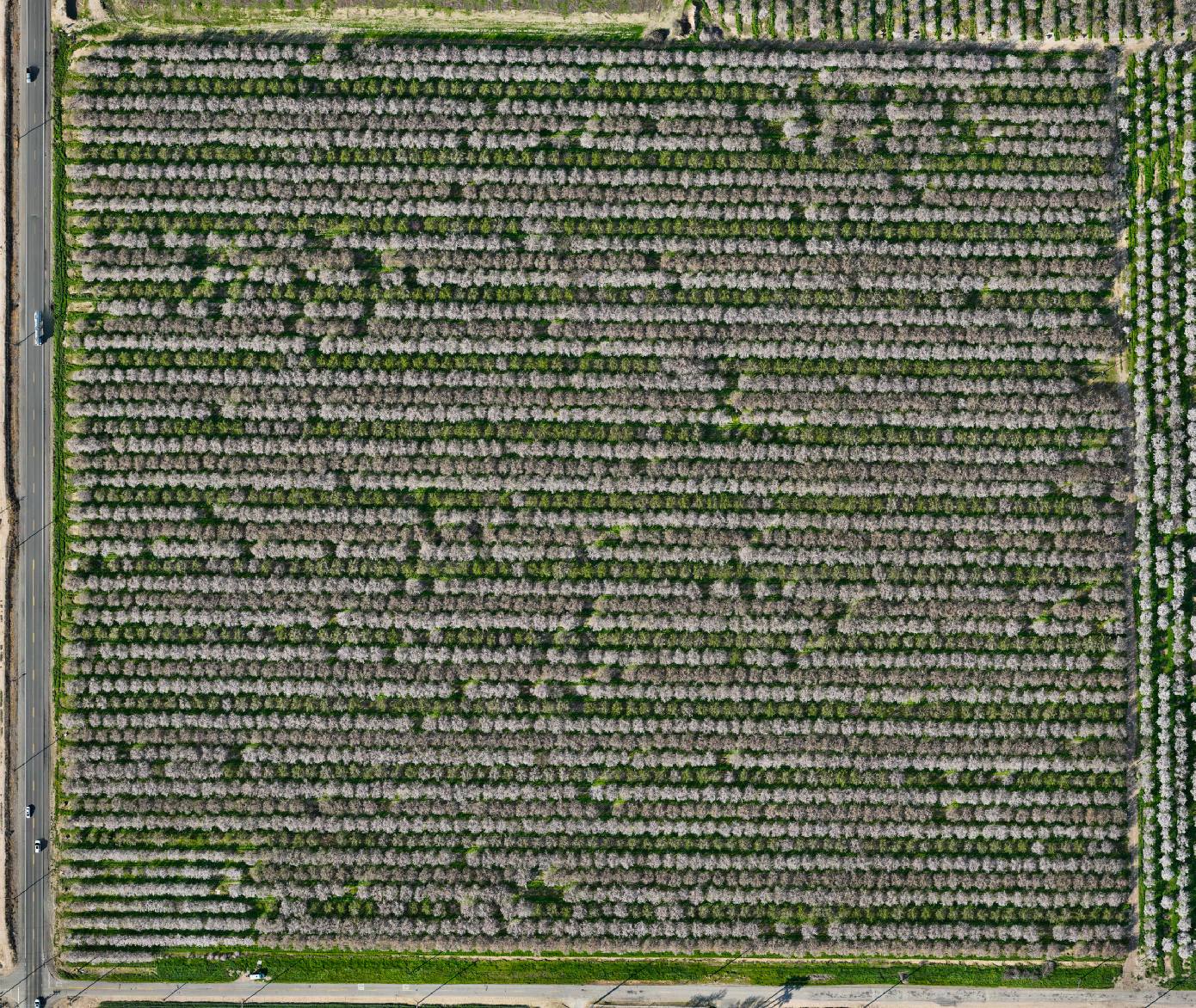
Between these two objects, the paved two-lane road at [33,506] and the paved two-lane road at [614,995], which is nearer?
the paved two-lane road at [614,995]

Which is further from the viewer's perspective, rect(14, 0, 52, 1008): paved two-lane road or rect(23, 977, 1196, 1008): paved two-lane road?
rect(14, 0, 52, 1008): paved two-lane road

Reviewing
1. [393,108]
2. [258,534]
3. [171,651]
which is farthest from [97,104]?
[171,651]

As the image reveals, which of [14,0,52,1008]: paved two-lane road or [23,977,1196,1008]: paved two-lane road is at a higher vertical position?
[14,0,52,1008]: paved two-lane road

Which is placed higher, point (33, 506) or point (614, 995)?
point (33, 506)

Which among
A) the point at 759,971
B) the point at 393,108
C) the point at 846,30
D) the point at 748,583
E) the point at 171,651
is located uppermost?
the point at 846,30

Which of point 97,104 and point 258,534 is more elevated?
point 97,104

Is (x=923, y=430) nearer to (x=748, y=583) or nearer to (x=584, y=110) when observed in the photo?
(x=748, y=583)

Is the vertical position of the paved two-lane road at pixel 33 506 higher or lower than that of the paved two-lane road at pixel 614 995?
higher

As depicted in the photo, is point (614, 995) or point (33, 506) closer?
point (614, 995)
